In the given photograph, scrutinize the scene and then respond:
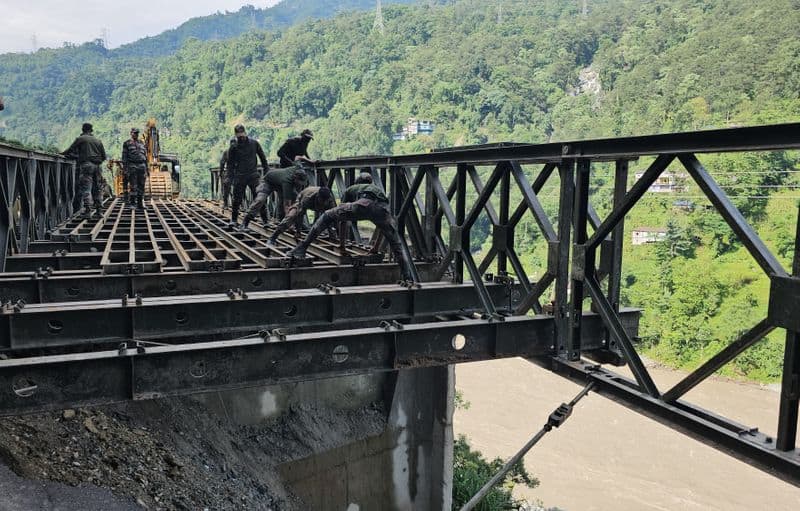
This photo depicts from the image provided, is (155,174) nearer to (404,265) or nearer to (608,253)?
(404,265)

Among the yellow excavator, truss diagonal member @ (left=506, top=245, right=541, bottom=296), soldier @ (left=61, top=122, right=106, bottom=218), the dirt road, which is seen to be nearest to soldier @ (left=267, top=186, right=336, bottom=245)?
truss diagonal member @ (left=506, top=245, right=541, bottom=296)

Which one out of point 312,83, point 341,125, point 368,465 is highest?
point 312,83

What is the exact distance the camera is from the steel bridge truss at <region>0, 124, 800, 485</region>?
10.7 ft

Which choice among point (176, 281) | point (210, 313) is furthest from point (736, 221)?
point (176, 281)

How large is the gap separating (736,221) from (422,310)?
2.83 metres

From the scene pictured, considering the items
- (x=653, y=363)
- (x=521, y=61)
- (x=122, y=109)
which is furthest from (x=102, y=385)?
(x=122, y=109)

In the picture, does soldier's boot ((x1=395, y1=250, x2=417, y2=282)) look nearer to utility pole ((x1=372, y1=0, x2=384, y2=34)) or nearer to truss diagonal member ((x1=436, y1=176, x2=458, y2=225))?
truss diagonal member ((x1=436, y1=176, x2=458, y2=225))

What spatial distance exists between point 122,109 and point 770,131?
445 feet

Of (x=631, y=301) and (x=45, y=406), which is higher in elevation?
(x=45, y=406)

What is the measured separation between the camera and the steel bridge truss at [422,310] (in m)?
3.28

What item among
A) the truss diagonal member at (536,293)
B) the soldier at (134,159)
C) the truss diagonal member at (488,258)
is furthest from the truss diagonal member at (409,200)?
the soldier at (134,159)

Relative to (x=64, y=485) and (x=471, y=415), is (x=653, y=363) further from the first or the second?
(x=64, y=485)

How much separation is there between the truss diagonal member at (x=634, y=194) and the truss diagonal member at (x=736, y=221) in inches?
5.3

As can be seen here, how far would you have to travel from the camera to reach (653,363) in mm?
36062
